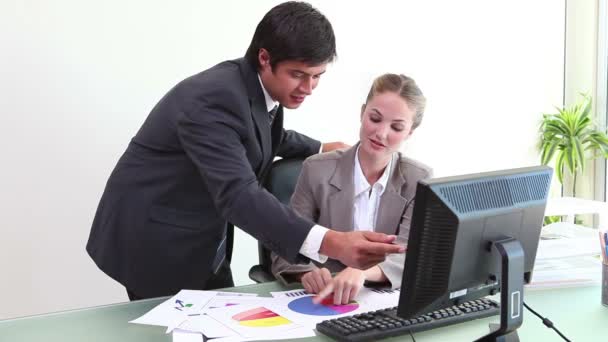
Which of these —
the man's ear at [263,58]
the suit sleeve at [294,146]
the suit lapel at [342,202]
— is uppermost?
the man's ear at [263,58]

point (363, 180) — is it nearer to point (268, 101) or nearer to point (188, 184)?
point (268, 101)

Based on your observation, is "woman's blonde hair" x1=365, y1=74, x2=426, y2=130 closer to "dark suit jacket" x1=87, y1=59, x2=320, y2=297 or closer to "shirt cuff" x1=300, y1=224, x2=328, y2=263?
"dark suit jacket" x1=87, y1=59, x2=320, y2=297

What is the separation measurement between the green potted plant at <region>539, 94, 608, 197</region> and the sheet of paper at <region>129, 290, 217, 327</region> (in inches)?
118

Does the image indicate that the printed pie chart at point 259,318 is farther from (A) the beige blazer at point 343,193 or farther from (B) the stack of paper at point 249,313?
(A) the beige blazer at point 343,193

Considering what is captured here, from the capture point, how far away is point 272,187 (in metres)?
2.05

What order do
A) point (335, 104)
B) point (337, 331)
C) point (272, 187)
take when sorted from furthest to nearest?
point (335, 104), point (272, 187), point (337, 331)

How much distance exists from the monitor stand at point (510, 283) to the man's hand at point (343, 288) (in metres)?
0.40

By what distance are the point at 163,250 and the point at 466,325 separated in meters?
0.89

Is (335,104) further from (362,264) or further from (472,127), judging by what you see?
(362,264)

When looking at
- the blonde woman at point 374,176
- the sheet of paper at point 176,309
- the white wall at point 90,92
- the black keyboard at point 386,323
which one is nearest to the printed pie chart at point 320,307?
the black keyboard at point 386,323

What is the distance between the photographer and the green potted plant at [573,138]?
3779 millimetres

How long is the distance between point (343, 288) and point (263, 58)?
64 cm

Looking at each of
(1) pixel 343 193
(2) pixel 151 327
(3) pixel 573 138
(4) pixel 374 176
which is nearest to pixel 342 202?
(1) pixel 343 193

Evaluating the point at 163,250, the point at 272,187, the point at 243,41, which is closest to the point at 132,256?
the point at 163,250
